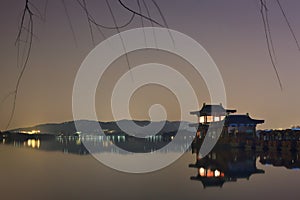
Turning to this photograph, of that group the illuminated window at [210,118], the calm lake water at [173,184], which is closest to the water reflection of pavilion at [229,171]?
the calm lake water at [173,184]

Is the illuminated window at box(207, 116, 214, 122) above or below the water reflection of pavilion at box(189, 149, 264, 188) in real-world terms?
above

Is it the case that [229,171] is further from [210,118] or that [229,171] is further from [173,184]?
[210,118]

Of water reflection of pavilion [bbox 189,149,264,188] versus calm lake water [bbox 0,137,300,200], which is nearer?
calm lake water [bbox 0,137,300,200]

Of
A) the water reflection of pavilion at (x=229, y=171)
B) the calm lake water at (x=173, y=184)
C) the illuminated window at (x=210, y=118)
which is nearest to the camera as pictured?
the calm lake water at (x=173, y=184)

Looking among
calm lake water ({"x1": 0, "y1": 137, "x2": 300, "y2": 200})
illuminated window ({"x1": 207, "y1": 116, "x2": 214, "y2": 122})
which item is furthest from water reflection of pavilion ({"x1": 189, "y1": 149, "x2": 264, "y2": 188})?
illuminated window ({"x1": 207, "y1": 116, "x2": 214, "y2": 122})

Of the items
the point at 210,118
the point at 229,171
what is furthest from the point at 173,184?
the point at 210,118

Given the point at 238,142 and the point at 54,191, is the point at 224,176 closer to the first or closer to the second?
the point at 54,191

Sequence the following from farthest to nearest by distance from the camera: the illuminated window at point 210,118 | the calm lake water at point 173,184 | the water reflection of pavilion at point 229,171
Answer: the illuminated window at point 210,118
the water reflection of pavilion at point 229,171
the calm lake water at point 173,184

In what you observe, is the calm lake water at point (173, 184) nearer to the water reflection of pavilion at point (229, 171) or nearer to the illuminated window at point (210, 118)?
the water reflection of pavilion at point (229, 171)

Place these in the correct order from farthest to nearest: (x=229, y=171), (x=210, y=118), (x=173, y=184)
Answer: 1. (x=210, y=118)
2. (x=229, y=171)
3. (x=173, y=184)

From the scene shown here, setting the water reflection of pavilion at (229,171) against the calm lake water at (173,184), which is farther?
the water reflection of pavilion at (229,171)

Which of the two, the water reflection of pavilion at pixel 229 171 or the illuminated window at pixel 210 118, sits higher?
the illuminated window at pixel 210 118

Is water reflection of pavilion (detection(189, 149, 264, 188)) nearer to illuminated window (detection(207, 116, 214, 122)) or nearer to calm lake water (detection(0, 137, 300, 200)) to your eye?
calm lake water (detection(0, 137, 300, 200))

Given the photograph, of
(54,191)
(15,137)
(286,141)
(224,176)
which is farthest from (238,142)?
(15,137)
